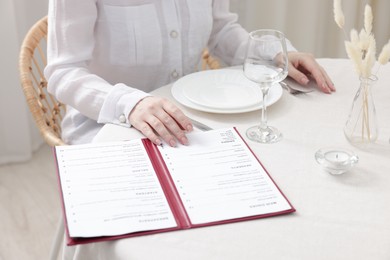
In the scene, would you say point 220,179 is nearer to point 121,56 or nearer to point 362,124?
point 362,124

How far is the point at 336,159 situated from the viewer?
3.63 ft

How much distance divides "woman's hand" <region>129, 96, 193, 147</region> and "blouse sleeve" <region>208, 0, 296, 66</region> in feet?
1.77

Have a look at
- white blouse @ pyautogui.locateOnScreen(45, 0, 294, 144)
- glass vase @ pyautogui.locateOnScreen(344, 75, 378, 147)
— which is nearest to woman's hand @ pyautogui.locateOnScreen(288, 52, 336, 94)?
white blouse @ pyautogui.locateOnScreen(45, 0, 294, 144)

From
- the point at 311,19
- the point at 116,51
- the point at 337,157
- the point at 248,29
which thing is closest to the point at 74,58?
the point at 116,51

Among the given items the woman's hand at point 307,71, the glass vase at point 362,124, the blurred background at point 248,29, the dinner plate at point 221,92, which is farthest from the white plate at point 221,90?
the blurred background at point 248,29

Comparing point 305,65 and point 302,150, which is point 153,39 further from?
point 302,150

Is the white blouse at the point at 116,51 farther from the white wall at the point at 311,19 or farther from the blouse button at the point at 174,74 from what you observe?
the white wall at the point at 311,19

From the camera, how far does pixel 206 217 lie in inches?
37.3

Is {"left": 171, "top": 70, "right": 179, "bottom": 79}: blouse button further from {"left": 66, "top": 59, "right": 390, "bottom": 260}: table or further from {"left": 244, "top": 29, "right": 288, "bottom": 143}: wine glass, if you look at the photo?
{"left": 244, "top": 29, "right": 288, "bottom": 143}: wine glass

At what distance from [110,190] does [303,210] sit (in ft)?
1.07

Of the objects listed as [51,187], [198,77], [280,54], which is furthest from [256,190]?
[51,187]

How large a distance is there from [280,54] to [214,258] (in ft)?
1.42

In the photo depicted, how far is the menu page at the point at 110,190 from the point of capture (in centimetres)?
92

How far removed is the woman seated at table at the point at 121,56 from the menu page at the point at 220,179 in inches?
5.4
